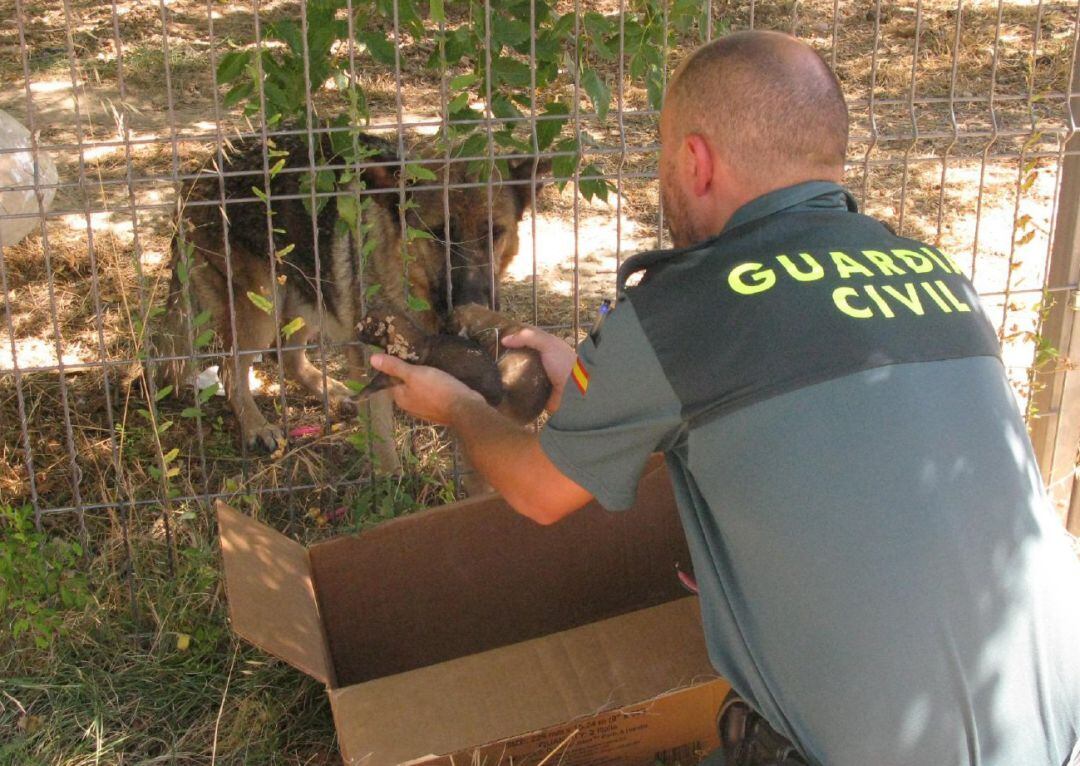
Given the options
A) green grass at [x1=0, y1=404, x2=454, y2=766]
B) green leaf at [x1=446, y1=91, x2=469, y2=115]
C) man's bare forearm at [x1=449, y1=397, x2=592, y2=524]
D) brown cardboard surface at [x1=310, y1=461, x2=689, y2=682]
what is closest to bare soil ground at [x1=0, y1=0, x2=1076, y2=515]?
green grass at [x1=0, y1=404, x2=454, y2=766]

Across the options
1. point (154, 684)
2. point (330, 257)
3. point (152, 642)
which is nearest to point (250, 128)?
point (330, 257)

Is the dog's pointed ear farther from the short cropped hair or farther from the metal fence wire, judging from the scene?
the short cropped hair

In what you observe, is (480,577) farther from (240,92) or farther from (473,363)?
(240,92)

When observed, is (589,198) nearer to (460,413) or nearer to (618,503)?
(460,413)

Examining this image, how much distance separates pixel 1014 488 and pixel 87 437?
13.3 feet

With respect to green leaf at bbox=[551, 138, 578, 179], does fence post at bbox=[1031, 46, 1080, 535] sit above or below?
below

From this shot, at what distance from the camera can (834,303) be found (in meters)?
2.36

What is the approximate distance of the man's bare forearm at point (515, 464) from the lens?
2776mm

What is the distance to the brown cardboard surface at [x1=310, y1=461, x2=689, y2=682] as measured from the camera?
Answer: 373 cm

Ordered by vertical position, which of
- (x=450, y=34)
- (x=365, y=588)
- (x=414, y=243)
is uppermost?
(x=450, y=34)

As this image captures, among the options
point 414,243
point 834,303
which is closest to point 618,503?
point 834,303

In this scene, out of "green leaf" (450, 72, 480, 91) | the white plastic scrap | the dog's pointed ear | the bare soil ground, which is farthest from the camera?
the white plastic scrap

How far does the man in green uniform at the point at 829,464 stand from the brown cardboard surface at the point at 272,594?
977 millimetres

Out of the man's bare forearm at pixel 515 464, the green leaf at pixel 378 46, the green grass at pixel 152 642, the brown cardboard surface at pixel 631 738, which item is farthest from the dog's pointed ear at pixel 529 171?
the brown cardboard surface at pixel 631 738
